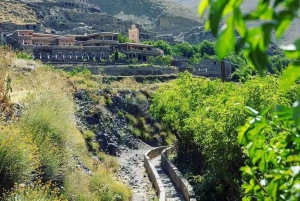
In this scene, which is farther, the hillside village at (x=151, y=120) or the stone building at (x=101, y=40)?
the stone building at (x=101, y=40)

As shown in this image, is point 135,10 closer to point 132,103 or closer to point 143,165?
point 132,103

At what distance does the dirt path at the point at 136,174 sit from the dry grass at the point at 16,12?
53284 millimetres

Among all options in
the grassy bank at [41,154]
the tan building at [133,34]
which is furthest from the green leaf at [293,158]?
Answer: the tan building at [133,34]

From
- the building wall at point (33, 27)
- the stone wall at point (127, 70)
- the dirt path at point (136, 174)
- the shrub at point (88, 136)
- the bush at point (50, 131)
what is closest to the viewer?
the bush at point (50, 131)

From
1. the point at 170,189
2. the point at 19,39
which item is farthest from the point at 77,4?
the point at 170,189

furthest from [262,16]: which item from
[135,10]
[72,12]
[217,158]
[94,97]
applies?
[135,10]

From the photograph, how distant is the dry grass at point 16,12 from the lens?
75.0m

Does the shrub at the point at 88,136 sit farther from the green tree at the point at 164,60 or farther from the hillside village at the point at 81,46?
the green tree at the point at 164,60

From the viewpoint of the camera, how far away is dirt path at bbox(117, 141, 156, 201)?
16.3 m

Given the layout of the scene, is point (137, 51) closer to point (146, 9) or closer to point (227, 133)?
point (227, 133)

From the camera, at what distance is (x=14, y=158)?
8.70 meters

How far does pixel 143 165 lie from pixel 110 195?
10770mm

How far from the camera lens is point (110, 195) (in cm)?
1262

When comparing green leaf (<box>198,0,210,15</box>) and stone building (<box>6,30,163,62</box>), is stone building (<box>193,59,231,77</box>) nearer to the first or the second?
stone building (<box>6,30,163,62</box>)
